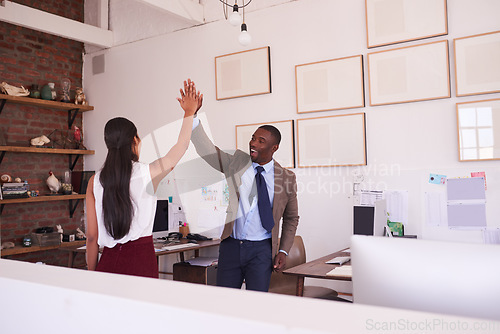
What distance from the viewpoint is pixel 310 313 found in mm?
556

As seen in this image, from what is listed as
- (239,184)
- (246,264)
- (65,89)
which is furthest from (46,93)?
(246,264)

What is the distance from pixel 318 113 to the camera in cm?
426

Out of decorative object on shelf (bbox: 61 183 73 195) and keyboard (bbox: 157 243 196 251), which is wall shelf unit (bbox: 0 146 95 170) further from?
keyboard (bbox: 157 243 196 251)

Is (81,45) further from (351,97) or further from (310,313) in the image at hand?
(310,313)

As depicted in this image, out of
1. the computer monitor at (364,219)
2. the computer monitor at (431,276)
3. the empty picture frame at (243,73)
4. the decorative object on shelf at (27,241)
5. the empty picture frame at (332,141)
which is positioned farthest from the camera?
the decorative object on shelf at (27,241)

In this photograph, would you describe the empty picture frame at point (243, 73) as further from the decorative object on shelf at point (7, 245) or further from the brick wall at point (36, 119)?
the decorative object on shelf at point (7, 245)

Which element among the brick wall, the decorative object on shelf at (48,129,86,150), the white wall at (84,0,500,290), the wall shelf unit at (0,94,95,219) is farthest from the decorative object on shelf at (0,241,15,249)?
the white wall at (84,0,500,290)

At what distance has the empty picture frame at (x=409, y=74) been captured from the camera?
3.68 metres

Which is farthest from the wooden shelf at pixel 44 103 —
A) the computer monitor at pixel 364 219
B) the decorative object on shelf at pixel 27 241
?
the computer monitor at pixel 364 219

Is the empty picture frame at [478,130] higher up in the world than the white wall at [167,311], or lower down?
higher up

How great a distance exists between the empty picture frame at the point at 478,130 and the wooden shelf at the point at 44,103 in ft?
14.8

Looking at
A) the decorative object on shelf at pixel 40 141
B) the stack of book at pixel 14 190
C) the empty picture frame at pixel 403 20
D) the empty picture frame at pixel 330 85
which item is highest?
the empty picture frame at pixel 403 20

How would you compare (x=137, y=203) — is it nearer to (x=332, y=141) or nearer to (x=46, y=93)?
(x=332, y=141)

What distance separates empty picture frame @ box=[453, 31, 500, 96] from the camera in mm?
3494
